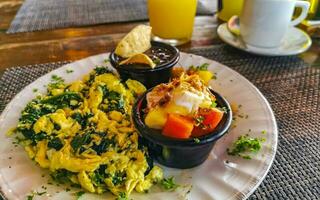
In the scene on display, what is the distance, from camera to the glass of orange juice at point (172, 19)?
206cm

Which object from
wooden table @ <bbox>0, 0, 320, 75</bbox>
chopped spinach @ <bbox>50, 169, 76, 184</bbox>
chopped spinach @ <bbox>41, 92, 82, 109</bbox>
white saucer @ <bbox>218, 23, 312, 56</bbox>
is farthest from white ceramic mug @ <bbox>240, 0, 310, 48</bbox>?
chopped spinach @ <bbox>50, 169, 76, 184</bbox>

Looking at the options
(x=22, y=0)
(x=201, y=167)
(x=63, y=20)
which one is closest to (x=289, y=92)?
(x=201, y=167)

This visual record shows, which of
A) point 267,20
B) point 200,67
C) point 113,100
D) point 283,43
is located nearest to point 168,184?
point 113,100

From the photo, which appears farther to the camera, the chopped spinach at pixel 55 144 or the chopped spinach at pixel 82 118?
the chopped spinach at pixel 82 118

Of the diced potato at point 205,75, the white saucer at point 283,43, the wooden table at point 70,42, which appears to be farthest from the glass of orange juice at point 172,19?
the diced potato at point 205,75

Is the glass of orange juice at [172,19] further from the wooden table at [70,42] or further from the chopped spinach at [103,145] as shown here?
the chopped spinach at [103,145]

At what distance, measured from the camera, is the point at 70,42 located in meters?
2.19

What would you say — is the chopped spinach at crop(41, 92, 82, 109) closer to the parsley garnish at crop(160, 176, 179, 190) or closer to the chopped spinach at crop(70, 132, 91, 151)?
the chopped spinach at crop(70, 132, 91, 151)

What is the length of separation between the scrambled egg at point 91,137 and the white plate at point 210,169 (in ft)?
0.15

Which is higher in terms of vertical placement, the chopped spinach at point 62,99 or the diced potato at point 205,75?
the chopped spinach at point 62,99

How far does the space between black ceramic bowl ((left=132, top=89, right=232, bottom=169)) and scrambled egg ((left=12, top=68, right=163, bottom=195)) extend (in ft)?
0.19

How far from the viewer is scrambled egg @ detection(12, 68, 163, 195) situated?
108 centimetres

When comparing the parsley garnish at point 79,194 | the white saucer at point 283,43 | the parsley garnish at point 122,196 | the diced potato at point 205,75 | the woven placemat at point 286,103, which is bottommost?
the woven placemat at point 286,103

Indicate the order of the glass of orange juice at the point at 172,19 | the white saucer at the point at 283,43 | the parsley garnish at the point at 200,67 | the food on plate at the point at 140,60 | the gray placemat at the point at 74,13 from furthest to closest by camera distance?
the gray placemat at the point at 74,13 < the glass of orange juice at the point at 172,19 < the white saucer at the point at 283,43 < the parsley garnish at the point at 200,67 < the food on plate at the point at 140,60
